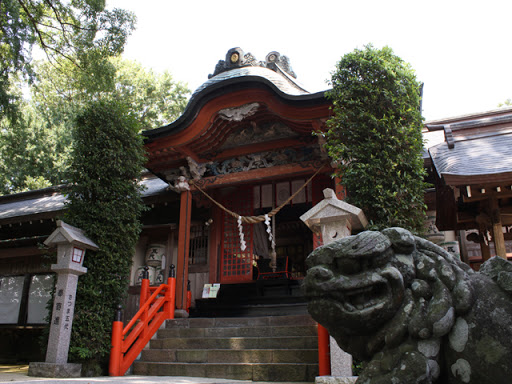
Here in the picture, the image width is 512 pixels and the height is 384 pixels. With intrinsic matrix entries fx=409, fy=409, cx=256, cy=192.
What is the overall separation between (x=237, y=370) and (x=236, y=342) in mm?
702

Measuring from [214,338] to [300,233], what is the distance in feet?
27.0

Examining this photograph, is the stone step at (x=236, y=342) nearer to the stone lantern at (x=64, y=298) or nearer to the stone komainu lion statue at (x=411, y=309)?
the stone lantern at (x=64, y=298)

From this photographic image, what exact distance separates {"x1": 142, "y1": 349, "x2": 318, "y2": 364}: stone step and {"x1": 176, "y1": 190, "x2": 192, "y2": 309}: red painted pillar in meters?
1.78

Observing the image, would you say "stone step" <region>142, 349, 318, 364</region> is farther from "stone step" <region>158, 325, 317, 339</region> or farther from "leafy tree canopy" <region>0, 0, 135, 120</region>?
"leafy tree canopy" <region>0, 0, 135, 120</region>

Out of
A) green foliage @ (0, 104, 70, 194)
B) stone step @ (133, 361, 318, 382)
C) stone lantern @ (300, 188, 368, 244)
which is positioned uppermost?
green foliage @ (0, 104, 70, 194)

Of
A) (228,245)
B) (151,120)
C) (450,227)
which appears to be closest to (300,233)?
(228,245)

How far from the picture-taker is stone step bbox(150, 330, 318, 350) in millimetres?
5930

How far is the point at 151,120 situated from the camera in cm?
2195

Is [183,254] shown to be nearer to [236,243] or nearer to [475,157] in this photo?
[236,243]

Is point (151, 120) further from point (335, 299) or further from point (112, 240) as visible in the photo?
point (335, 299)

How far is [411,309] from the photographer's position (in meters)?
2.03

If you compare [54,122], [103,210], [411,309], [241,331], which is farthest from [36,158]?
[411,309]

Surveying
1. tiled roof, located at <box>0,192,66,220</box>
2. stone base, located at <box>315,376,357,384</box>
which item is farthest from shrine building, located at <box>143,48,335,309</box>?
tiled roof, located at <box>0,192,66,220</box>

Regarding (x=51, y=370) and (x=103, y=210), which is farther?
(x=103, y=210)
